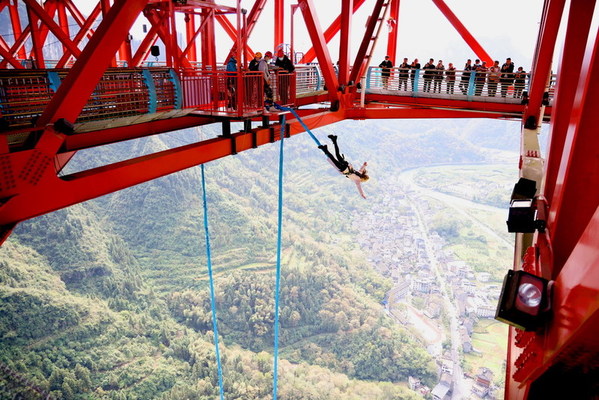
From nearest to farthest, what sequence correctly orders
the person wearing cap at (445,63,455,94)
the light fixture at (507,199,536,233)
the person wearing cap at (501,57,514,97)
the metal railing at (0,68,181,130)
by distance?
1. the light fixture at (507,199,536,233)
2. the metal railing at (0,68,181,130)
3. the person wearing cap at (501,57,514,97)
4. the person wearing cap at (445,63,455,94)

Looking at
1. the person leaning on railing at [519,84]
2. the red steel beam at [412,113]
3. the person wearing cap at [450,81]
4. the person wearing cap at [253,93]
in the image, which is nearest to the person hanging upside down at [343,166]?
the red steel beam at [412,113]

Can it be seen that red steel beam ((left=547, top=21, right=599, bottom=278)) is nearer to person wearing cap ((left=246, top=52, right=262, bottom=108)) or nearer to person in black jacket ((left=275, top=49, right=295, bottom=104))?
person wearing cap ((left=246, top=52, right=262, bottom=108))

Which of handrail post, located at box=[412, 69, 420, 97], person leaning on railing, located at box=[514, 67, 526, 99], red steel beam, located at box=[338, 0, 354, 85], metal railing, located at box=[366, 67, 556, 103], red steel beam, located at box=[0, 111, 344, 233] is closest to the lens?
red steel beam, located at box=[0, 111, 344, 233]

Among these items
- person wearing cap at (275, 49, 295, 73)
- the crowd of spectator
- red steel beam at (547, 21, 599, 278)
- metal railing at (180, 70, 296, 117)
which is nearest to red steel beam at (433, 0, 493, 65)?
the crowd of spectator

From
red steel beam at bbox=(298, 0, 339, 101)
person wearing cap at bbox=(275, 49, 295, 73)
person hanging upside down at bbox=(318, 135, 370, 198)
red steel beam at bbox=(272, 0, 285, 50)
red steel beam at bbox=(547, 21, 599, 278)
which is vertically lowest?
person hanging upside down at bbox=(318, 135, 370, 198)

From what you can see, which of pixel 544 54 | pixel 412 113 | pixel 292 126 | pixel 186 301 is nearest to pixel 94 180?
pixel 292 126

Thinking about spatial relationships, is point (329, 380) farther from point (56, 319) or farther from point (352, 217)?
point (352, 217)

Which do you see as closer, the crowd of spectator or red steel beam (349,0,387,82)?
red steel beam (349,0,387,82)

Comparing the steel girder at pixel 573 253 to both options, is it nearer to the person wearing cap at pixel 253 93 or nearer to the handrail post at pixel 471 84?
the person wearing cap at pixel 253 93
